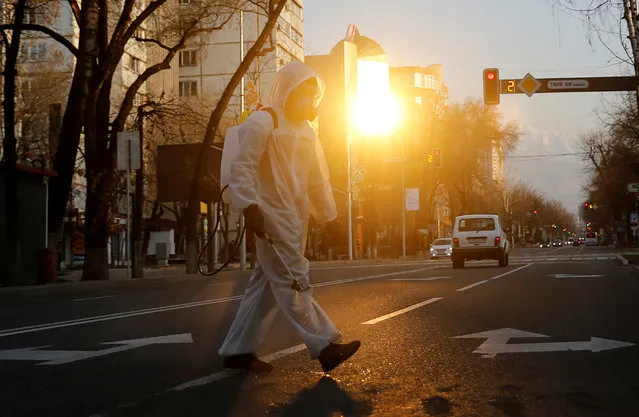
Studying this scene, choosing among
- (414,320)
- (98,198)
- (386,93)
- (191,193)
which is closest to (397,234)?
(386,93)

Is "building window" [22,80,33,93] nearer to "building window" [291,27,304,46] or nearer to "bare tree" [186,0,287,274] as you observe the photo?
"bare tree" [186,0,287,274]

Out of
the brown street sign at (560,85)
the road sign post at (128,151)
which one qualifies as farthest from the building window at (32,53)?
the brown street sign at (560,85)

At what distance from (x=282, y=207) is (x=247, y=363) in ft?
3.22

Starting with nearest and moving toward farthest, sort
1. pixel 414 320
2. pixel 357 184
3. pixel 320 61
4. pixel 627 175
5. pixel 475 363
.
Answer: pixel 475 363
pixel 414 320
pixel 357 184
pixel 627 175
pixel 320 61

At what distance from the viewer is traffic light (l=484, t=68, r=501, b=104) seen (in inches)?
1001

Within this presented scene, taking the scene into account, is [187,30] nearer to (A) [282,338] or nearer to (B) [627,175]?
(A) [282,338]

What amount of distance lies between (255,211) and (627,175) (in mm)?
72866

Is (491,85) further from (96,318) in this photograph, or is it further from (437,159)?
(437,159)

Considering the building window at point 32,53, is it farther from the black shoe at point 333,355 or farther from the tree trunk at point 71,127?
the black shoe at point 333,355

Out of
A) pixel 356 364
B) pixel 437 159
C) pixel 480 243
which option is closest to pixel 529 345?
pixel 356 364

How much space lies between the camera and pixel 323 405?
4.34 meters

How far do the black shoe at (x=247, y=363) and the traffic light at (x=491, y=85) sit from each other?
21.1 m

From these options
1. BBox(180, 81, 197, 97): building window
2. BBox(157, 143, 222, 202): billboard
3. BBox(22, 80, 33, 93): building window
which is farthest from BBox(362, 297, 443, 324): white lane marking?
BBox(180, 81, 197, 97): building window

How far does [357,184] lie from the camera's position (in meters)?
63.3
